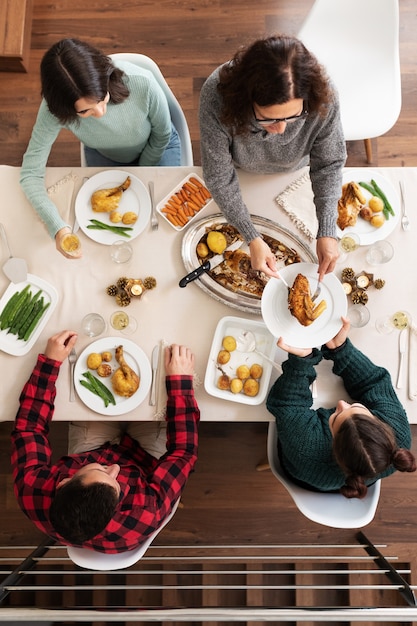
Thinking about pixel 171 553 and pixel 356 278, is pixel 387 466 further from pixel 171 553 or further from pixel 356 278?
pixel 171 553

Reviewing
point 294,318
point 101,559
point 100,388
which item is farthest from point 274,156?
point 101,559

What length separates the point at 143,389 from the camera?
1.79 meters

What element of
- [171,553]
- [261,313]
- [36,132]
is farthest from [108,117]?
[171,553]

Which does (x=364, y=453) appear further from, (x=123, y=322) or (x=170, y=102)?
(x=170, y=102)

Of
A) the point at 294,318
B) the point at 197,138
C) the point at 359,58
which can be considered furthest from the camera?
the point at 197,138

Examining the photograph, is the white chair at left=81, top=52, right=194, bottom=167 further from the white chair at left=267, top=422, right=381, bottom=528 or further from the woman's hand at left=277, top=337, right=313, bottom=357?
the white chair at left=267, top=422, right=381, bottom=528

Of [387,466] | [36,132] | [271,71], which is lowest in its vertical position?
[387,466]

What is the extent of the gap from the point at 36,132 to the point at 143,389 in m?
1.00

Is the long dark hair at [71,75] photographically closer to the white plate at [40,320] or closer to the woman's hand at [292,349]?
the white plate at [40,320]

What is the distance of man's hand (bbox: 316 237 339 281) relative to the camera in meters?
Result: 1.74

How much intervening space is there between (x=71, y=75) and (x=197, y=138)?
1.43m

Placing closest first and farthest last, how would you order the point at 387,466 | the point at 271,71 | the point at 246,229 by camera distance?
the point at 271,71
the point at 387,466
the point at 246,229

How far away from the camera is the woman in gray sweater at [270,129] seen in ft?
4.42

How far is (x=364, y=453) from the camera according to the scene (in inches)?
61.0
